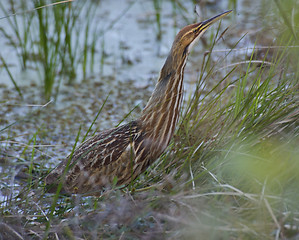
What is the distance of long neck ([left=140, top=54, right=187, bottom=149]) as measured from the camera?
91.0 inches

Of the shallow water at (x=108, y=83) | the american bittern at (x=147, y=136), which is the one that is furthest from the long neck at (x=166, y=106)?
the shallow water at (x=108, y=83)

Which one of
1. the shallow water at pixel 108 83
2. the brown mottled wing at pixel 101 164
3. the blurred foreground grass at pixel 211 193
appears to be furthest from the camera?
the shallow water at pixel 108 83

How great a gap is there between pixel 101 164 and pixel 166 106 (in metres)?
0.36

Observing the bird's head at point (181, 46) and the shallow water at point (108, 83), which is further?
the shallow water at point (108, 83)

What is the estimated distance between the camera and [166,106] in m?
2.33

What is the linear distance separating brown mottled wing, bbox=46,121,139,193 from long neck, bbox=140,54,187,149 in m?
0.08

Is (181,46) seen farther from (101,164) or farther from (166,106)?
(101,164)

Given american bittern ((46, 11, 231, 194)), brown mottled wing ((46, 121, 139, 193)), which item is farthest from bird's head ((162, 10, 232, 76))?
brown mottled wing ((46, 121, 139, 193))

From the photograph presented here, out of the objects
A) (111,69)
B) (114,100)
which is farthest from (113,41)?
(114,100)

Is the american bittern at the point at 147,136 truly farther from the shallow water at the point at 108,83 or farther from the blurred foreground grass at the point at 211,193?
the shallow water at the point at 108,83

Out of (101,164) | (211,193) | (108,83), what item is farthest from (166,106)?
(108,83)

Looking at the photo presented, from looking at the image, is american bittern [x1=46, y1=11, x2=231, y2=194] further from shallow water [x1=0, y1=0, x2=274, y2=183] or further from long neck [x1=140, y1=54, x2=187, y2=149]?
shallow water [x1=0, y1=0, x2=274, y2=183]

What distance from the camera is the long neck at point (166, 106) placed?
2.31 m

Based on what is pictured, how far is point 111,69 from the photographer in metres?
4.00
